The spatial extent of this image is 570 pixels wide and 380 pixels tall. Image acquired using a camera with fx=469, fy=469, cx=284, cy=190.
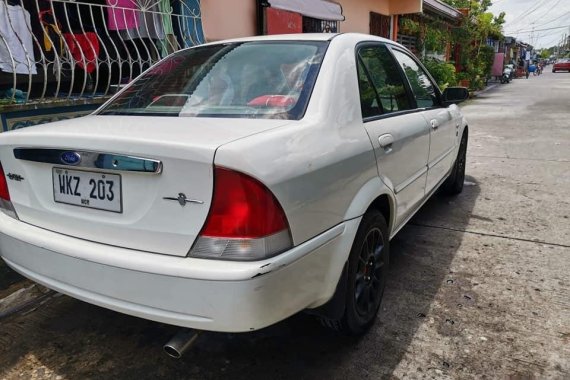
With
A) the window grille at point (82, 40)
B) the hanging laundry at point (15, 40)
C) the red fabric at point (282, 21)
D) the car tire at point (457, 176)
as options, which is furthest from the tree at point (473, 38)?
→ the hanging laundry at point (15, 40)

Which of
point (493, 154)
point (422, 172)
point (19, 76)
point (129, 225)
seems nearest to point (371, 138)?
point (422, 172)

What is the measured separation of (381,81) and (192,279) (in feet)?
6.02

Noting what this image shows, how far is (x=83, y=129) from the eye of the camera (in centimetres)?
207

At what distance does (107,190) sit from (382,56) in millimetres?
2030

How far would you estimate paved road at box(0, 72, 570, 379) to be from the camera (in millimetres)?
2346

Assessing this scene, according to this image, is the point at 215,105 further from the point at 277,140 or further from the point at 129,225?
the point at 129,225

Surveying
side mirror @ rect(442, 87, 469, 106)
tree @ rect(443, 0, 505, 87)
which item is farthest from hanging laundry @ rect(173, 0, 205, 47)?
tree @ rect(443, 0, 505, 87)

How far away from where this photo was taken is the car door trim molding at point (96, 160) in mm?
1780

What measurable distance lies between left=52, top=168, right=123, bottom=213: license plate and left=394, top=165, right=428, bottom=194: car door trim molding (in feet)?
5.29

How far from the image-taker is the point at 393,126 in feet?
9.16

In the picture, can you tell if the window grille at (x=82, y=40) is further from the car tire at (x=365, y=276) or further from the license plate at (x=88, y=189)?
the car tire at (x=365, y=276)

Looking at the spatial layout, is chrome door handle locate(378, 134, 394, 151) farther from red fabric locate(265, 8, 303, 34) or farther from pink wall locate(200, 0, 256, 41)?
red fabric locate(265, 8, 303, 34)

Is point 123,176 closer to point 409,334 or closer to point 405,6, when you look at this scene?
point 409,334

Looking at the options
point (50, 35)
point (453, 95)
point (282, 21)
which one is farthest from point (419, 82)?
point (282, 21)
